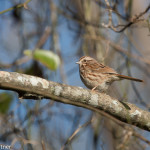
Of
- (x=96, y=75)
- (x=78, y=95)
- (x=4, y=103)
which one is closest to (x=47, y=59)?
(x=78, y=95)

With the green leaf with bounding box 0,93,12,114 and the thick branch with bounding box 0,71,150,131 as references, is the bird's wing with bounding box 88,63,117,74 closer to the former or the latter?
the thick branch with bounding box 0,71,150,131

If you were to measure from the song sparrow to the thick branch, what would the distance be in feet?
3.20

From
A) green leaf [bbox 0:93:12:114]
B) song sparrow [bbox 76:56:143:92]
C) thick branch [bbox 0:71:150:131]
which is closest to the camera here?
thick branch [bbox 0:71:150:131]

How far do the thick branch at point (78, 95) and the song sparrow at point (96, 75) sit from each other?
976mm

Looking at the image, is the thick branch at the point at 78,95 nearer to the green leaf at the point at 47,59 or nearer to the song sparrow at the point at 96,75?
the green leaf at the point at 47,59

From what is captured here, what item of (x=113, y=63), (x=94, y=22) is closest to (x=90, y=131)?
(x=113, y=63)

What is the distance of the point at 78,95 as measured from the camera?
12.4 ft

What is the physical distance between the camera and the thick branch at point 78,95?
3.44 meters

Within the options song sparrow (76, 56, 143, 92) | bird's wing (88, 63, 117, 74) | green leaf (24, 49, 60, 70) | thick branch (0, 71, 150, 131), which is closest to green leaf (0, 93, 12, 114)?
thick branch (0, 71, 150, 131)

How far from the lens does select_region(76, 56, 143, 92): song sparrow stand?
5156mm

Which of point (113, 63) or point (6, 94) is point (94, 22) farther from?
point (6, 94)

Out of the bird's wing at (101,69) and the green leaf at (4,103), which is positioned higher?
the bird's wing at (101,69)

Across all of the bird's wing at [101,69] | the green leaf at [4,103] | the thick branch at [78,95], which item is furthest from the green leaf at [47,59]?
the bird's wing at [101,69]

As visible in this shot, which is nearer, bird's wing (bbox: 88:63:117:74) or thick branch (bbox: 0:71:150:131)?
thick branch (bbox: 0:71:150:131)
